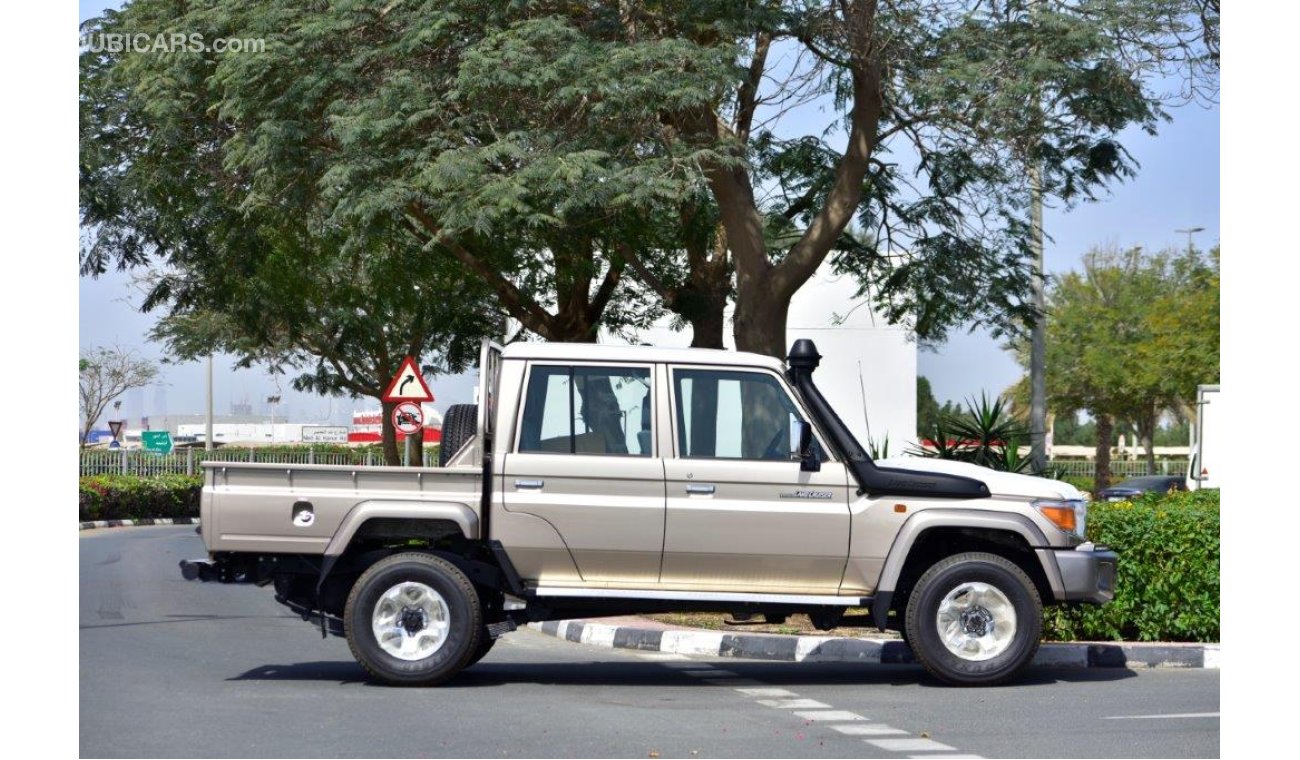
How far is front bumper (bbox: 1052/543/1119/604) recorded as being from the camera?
9961mm

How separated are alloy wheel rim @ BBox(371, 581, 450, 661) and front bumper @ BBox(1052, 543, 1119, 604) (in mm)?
3891

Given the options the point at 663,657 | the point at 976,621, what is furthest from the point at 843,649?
the point at 976,621

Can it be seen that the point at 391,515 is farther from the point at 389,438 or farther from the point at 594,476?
the point at 389,438

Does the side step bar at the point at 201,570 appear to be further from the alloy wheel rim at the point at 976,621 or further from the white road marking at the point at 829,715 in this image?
the alloy wheel rim at the point at 976,621

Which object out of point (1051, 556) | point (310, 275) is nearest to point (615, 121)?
point (1051, 556)

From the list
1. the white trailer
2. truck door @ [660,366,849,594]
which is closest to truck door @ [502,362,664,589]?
truck door @ [660,366,849,594]

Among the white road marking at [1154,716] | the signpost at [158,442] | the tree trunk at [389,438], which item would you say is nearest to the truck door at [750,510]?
the white road marking at [1154,716]

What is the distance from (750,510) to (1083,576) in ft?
7.16

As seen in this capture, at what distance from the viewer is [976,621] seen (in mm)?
10008

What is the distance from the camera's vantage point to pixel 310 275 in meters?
32.5

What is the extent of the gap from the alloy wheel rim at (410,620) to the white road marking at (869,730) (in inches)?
106

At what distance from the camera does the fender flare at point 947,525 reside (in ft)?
32.1

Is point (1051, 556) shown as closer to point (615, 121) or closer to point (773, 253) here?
point (615, 121)
